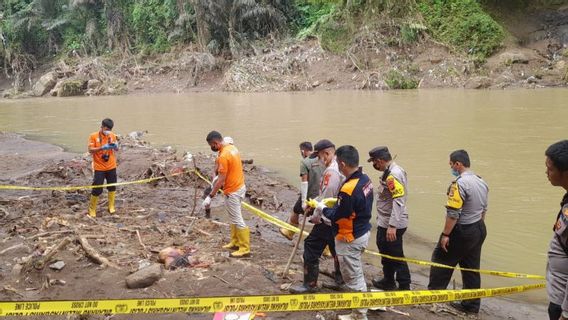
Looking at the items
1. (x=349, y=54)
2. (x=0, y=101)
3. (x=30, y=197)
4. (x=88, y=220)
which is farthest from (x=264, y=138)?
(x=0, y=101)

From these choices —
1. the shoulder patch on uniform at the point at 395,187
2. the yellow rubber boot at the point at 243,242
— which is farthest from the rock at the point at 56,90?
the shoulder patch on uniform at the point at 395,187

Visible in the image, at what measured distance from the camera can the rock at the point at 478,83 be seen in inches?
1010

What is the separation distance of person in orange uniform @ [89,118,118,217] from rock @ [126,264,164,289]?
10.3 feet

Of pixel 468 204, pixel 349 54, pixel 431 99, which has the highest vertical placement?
pixel 349 54

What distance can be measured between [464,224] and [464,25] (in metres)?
27.3

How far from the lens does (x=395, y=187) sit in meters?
4.98

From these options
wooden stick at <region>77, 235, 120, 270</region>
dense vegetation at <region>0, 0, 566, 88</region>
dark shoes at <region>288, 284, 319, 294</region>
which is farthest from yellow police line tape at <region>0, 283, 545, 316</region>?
dense vegetation at <region>0, 0, 566, 88</region>

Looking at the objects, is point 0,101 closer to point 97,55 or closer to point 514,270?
point 97,55

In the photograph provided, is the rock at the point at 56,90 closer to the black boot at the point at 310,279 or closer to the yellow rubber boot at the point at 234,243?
the yellow rubber boot at the point at 234,243

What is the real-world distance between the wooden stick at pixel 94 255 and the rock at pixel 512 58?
85.9ft

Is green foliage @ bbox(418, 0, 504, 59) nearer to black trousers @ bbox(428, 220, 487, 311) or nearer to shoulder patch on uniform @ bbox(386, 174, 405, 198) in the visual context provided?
black trousers @ bbox(428, 220, 487, 311)

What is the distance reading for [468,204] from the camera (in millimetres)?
4809

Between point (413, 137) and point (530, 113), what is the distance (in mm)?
5650

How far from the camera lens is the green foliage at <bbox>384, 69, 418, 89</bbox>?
27.8 m
